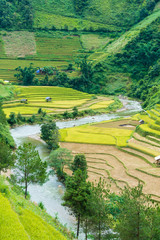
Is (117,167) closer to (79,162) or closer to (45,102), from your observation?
(79,162)

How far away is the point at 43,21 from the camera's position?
5733 inches

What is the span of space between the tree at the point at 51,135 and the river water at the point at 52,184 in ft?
5.02

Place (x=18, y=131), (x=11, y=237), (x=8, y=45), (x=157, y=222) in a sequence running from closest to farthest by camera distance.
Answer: (x=11, y=237)
(x=157, y=222)
(x=18, y=131)
(x=8, y=45)

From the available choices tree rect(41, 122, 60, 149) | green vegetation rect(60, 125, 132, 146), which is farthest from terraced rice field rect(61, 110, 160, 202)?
tree rect(41, 122, 60, 149)

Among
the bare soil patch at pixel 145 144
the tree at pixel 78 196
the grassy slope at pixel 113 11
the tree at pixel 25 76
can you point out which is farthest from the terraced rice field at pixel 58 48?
the tree at pixel 78 196

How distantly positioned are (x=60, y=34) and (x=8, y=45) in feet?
92.2

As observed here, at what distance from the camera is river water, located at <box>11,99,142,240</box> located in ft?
99.4

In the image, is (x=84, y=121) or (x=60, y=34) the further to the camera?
(x=60, y=34)

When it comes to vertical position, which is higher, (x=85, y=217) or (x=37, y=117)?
(x=37, y=117)

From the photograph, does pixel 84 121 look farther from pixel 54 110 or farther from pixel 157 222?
pixel 157 222

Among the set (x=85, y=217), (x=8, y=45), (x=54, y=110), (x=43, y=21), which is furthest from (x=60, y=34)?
(x=85, y=217)

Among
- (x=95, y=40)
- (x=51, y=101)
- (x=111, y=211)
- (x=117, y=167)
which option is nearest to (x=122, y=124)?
(x=117, y=167)

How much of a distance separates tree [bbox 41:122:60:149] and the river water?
1.53m

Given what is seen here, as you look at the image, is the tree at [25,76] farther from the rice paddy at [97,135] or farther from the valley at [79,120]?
the rice paddy at [97,135]
